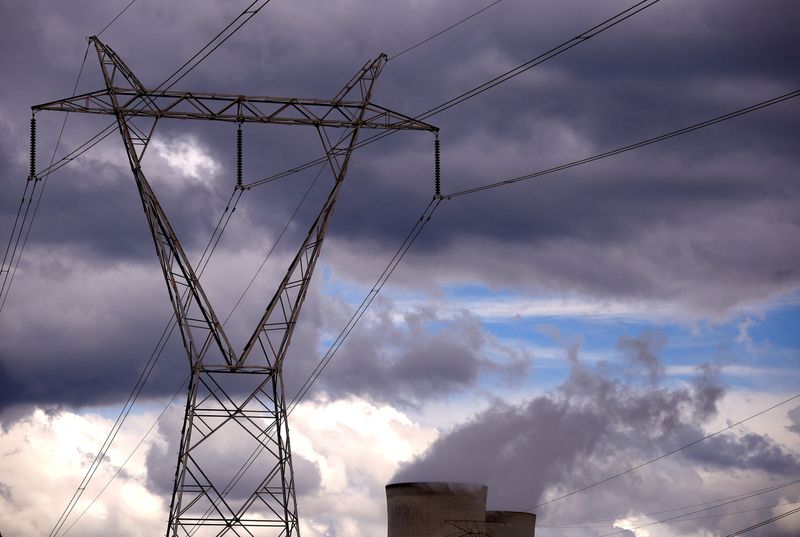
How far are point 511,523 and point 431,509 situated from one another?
66.3ft

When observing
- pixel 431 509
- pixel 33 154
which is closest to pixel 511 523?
pixel 431 509

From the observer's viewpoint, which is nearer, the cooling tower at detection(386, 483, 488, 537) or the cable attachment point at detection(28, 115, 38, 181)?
the cable attachment point at detection(28, 115, 38, 181)

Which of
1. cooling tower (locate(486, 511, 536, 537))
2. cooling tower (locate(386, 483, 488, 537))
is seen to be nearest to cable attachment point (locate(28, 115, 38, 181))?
cooling tower (locate(386, 483, 488, 537))

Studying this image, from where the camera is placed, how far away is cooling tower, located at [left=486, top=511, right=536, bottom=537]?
340 feet

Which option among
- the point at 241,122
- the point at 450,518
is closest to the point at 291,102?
the point at 241,122

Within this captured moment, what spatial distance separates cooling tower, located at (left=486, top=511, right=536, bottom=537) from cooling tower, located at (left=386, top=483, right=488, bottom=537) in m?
12.6

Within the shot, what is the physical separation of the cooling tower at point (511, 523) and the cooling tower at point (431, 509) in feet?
41.4

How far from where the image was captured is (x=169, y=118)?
4116 centimetres

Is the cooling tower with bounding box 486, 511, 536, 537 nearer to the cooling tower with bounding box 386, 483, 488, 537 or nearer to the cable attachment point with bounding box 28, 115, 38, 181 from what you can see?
the cooling tower with bounding box 386, 483, 488, 537

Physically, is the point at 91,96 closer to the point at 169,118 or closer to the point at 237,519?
the point at 169,118

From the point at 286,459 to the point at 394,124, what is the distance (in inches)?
507

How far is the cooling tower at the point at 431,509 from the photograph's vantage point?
87.2 metres

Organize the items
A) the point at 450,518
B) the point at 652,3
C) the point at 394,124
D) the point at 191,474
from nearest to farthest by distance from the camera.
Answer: the point at 652,3 → the point at 191,474 → the point at 394,124 → the point at 450,518

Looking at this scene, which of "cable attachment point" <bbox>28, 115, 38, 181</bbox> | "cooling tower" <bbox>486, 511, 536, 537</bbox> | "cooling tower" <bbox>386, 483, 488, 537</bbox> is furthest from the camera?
"cooling tower" <bbox>486, 511, 536, 537</bbox>
